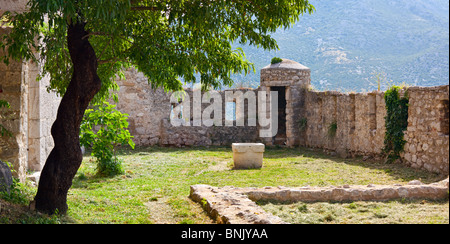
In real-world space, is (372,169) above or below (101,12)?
below

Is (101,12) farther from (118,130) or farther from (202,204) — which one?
(118,130)

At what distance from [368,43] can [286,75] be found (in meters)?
33.8

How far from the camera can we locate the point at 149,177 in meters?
11.7

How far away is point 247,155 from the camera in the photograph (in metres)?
13.5

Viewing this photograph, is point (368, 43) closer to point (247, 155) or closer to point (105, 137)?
point (247, 155)

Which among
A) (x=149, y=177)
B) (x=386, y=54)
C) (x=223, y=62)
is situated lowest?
(x=149, y=177)

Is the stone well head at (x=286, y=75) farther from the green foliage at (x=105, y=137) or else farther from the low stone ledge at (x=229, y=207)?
the low stone ledge at (x=229, y=207)

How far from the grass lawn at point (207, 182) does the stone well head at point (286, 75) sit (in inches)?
109

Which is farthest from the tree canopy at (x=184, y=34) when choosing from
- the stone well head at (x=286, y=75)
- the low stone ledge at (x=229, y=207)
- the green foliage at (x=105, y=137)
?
the stone well head at (x=286, y=75)

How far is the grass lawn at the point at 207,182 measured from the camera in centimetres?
711

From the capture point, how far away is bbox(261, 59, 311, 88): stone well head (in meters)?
19.4

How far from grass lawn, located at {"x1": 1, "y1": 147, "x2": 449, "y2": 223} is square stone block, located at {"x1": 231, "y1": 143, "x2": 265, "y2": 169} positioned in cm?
34
